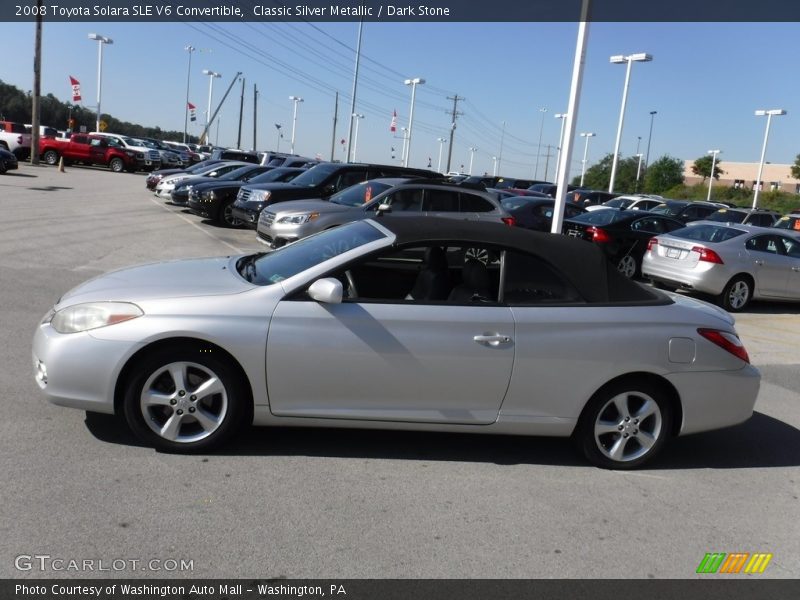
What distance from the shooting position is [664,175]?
88.7m

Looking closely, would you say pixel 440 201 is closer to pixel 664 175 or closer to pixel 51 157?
pixel 51 157

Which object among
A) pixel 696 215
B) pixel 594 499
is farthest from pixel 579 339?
pixel 696 215

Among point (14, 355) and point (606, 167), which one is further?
point (606, 167)

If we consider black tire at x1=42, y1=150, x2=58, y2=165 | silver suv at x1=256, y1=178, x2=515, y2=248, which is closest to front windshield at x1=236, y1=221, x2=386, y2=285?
silver suv at x1=256, y1=178, x2=515, y2=248

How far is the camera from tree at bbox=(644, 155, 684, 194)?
287 feet

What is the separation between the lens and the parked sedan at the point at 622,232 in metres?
15.3

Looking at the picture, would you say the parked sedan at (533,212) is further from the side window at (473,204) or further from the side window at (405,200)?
the side window at (405,200)

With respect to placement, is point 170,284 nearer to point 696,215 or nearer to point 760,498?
point 760,498

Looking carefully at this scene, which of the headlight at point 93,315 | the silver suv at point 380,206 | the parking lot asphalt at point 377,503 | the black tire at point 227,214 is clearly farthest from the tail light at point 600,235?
the headlight at point 93,315

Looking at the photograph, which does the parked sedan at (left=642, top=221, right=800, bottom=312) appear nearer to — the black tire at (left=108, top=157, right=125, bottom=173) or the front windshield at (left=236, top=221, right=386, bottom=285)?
the front windshield at (left=236, top=221, right=386, bottom=285)

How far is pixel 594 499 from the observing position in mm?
4520

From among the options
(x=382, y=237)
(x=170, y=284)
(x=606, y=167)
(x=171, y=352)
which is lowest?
(x=171, y=352)

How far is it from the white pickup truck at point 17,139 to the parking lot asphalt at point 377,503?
37.0 meters
